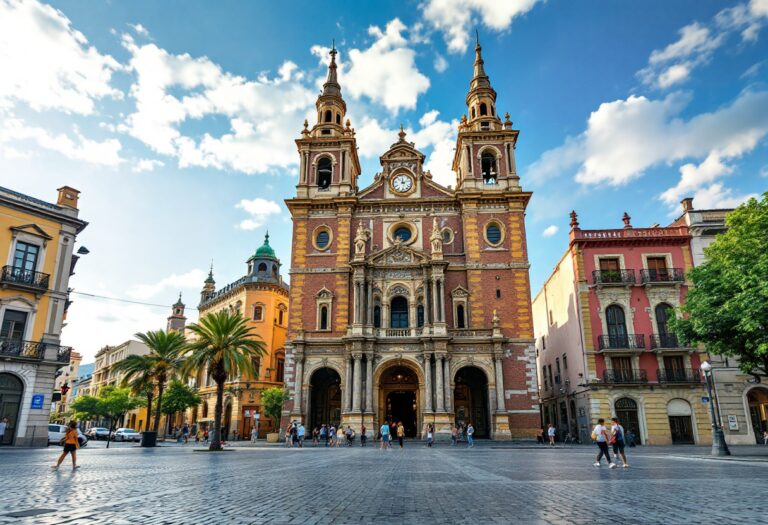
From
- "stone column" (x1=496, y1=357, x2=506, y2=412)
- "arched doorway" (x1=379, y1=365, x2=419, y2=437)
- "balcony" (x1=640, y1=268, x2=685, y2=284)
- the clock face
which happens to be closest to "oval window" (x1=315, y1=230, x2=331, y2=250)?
the clock face

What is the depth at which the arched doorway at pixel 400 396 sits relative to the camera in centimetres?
3981

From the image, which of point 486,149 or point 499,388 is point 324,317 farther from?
point 486,149

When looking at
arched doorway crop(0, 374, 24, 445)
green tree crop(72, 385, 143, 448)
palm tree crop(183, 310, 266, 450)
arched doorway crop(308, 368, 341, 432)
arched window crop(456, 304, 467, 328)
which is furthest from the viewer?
green tree crop(72, 385, 143, 448)

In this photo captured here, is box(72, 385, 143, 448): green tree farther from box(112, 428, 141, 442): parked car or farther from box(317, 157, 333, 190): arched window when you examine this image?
box(317, 157, 333, 190): arched window

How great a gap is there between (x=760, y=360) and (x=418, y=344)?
21.4m

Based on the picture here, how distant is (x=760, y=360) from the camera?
21.9m

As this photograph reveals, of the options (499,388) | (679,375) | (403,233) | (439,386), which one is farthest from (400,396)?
(679,375)

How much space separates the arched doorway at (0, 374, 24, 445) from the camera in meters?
27.8

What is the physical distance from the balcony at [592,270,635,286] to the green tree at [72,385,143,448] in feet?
Result: 184

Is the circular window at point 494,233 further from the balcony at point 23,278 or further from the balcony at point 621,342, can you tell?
the balcony at point 23,278

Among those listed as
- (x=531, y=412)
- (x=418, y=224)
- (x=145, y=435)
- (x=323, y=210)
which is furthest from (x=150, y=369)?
(x=531, y=412)

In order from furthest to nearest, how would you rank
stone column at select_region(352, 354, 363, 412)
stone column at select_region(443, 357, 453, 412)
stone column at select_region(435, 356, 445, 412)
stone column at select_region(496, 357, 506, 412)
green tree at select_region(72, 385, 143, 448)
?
green tree at select_region(72, 385, 143, 448) < stone column at select_region(352, 354, 363, 412) < stone column at select_region(496, 357, 506, 412) < stone column at select_region(443, 357, 453, 412) < stone column at select_region(435, 356, 445, 412)

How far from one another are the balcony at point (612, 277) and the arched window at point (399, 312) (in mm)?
14404

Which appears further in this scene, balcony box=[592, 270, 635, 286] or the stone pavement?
balcony box=[592, 270, 635, 286]
